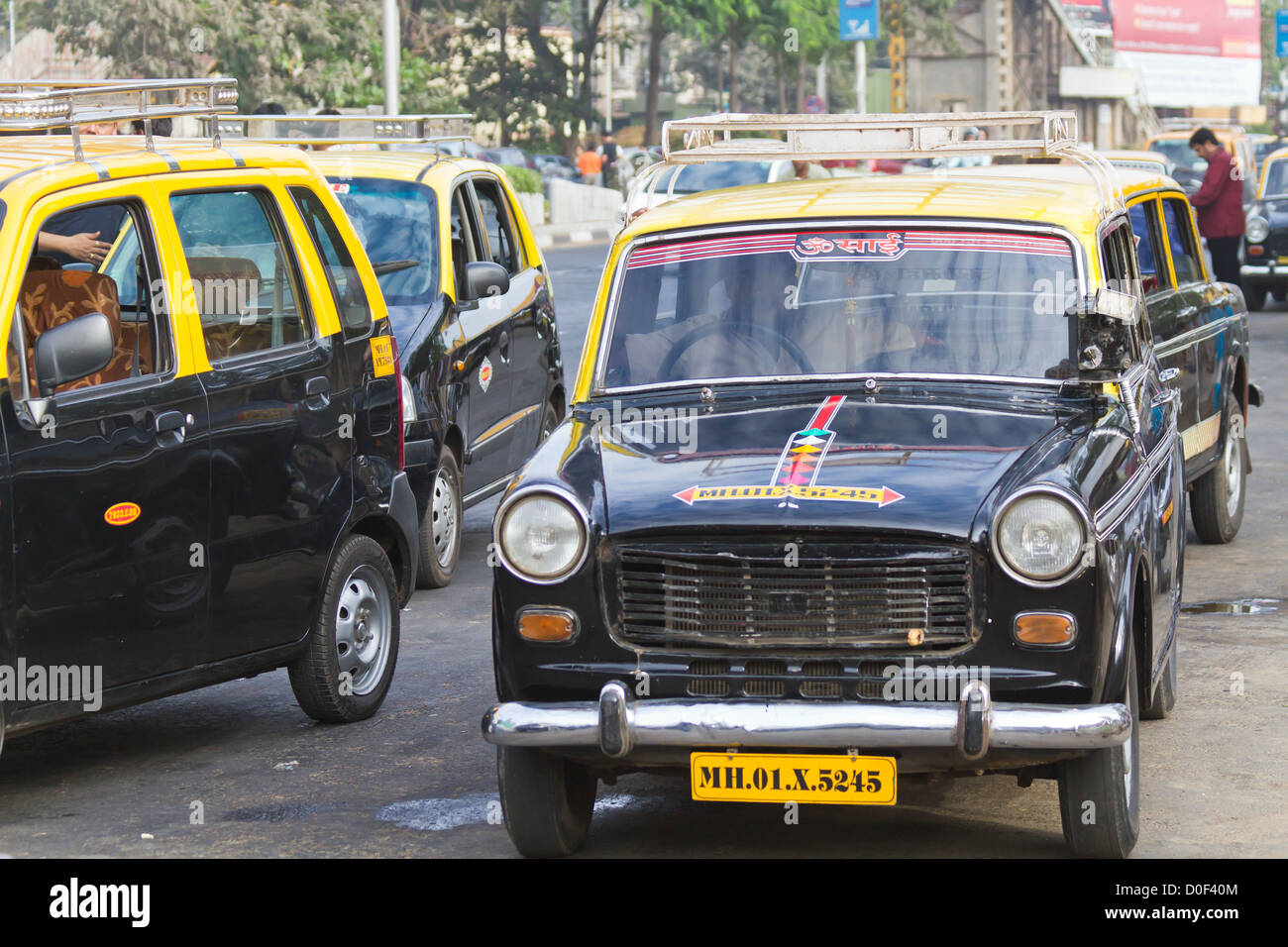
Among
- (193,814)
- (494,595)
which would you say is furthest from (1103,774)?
(193,814)

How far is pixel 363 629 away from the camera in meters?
7.45

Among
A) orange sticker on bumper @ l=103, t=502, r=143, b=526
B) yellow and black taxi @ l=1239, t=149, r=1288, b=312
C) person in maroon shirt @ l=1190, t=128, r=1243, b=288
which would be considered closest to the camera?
orange sticker on bumper @ l=103, t=502, r=143, b=526

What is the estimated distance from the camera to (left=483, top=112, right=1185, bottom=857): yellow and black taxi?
5141 mm

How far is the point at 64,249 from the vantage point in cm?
643

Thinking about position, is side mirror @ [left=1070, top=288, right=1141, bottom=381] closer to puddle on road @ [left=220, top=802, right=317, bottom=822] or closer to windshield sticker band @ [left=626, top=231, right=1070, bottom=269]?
windshield sticker band @ [left=626, top=231, right=1070, bottom=269]

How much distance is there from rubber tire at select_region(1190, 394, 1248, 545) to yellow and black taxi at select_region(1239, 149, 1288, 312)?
12.3 meters

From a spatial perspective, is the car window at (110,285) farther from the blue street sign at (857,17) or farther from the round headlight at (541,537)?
the blue street sign at (857,17)

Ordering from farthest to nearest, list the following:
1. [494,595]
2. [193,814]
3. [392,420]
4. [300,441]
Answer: [392,420]
[300,441]
[193,814]
[494,595]

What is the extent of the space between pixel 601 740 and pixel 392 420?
275 centimetres

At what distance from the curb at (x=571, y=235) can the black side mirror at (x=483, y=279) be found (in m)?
27.6

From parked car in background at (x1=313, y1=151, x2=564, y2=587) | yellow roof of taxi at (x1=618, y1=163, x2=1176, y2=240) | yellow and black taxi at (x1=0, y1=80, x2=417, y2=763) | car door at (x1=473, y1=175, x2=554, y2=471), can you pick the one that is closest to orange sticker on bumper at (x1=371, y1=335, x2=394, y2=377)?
yellow and black taxi at (x1=0, y1=80, x2=417, y2=763)

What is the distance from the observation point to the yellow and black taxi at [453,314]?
988 cm

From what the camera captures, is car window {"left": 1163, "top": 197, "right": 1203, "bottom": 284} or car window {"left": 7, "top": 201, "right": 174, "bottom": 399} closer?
car window {"left": 7, "top": 201, "right": 174, "bottom": 399}
